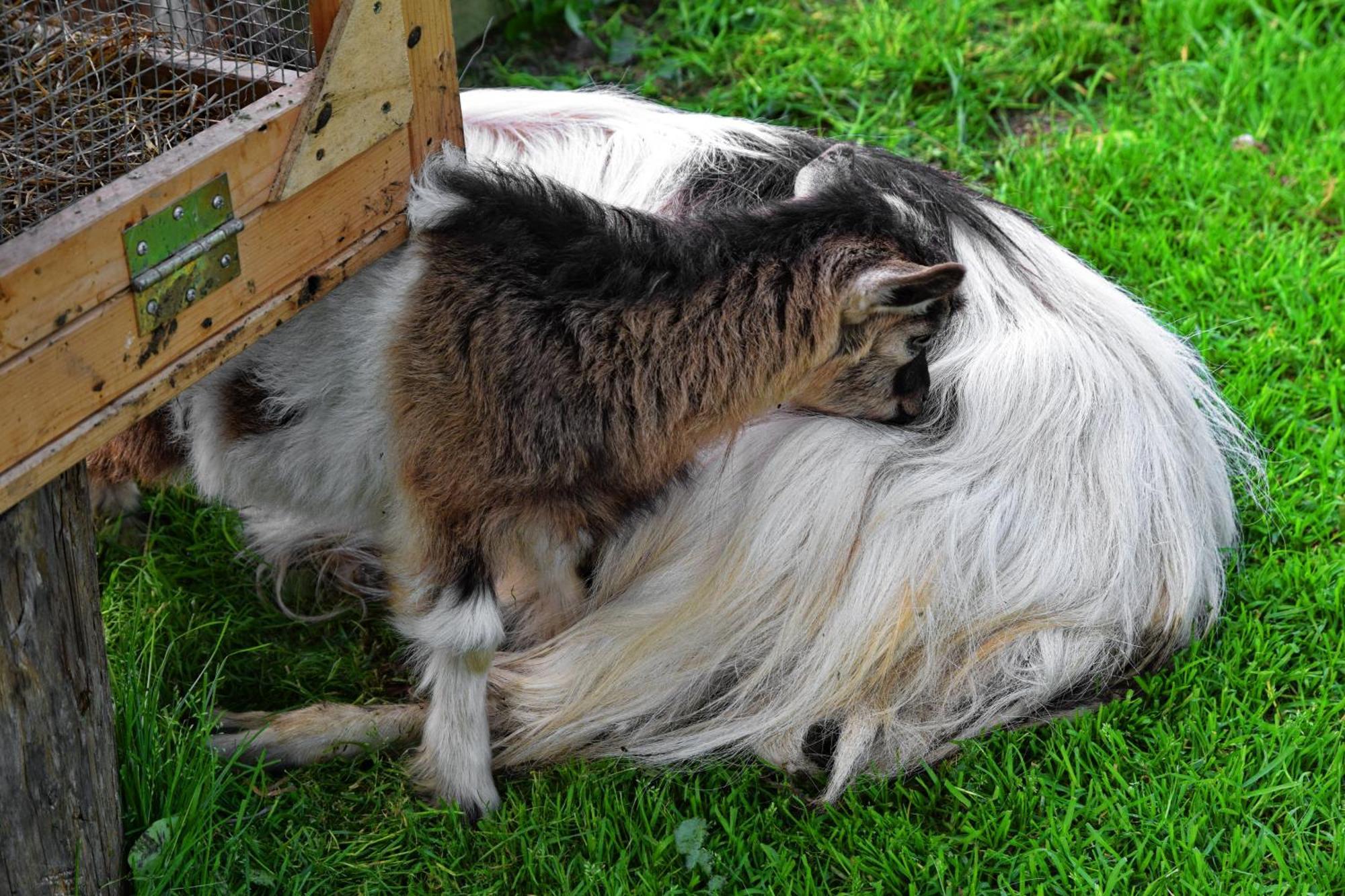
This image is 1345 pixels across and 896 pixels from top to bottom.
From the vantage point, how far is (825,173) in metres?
3.47

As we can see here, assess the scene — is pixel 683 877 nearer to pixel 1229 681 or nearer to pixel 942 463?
pixel 942 463

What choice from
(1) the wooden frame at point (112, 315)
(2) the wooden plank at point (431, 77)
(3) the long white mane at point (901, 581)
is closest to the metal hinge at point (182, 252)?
(1) the wooden frame at point (112, 315)

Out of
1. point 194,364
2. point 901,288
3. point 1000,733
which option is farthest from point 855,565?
point 194,364

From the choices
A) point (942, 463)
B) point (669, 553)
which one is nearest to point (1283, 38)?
point (942, 463)

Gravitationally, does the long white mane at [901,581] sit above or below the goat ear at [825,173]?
below

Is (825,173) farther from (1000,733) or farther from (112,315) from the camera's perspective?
(112,315)

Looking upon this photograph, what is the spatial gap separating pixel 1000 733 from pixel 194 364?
1.95 metres

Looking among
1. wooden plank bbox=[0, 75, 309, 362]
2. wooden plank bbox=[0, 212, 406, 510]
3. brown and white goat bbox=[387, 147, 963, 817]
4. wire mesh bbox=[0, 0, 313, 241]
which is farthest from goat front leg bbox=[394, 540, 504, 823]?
wire mesh bbox=[0, 0, 313, 241]

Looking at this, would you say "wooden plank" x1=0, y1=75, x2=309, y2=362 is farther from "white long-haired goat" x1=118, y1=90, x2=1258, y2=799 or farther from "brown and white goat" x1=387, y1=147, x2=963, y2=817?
"white long-haired goat" x1=118, y1=90, x2=1258, y2=799

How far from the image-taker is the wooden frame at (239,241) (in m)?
2.37

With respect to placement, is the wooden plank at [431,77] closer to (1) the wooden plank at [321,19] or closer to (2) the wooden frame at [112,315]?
(2) the wooden frame at [112,315]

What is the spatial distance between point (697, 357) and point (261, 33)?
107cm

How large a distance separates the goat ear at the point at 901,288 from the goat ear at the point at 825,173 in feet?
0.94

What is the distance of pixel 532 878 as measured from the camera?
125 inches
